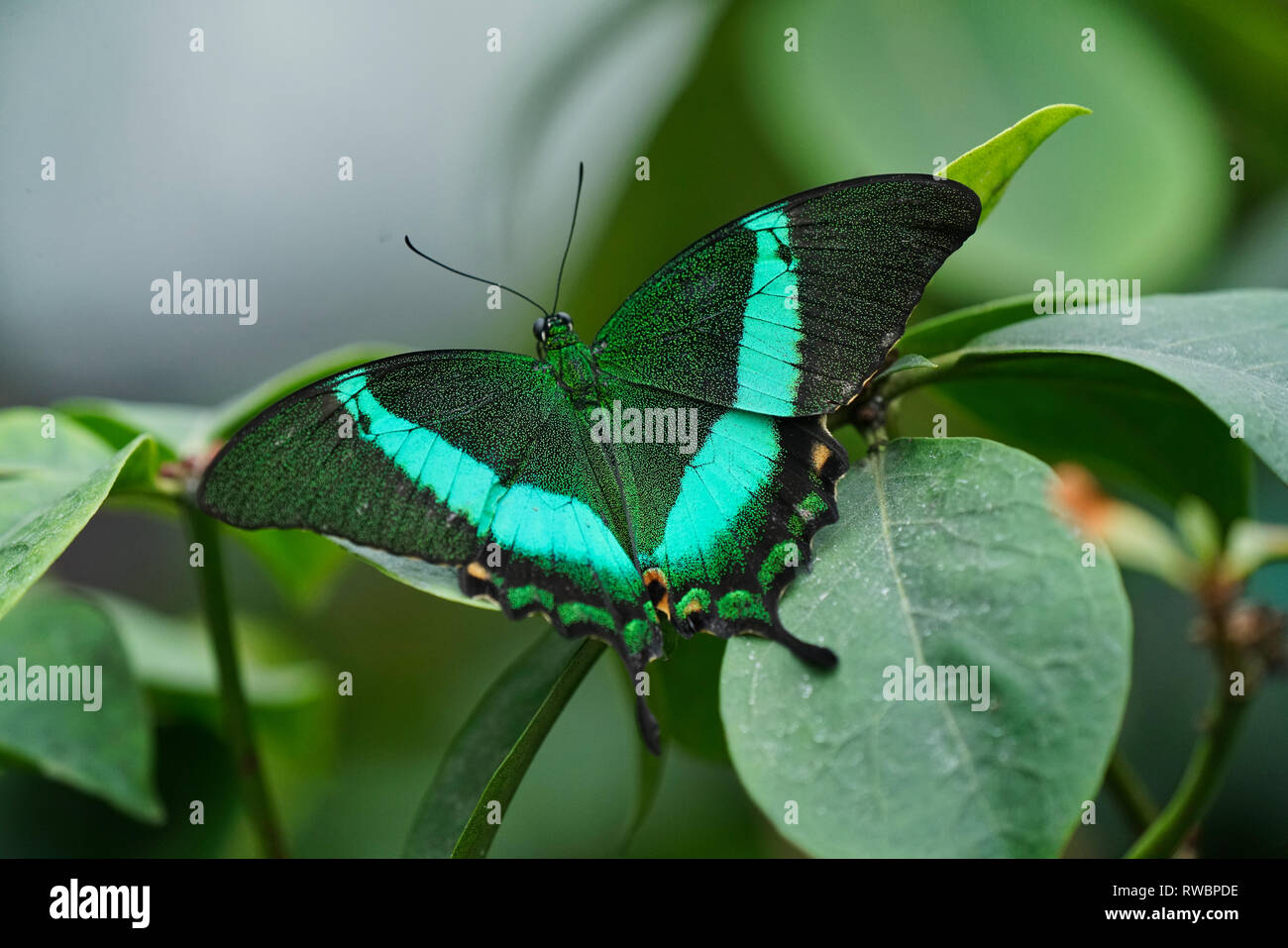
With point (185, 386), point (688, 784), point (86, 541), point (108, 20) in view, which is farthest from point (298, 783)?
point (185, 386)

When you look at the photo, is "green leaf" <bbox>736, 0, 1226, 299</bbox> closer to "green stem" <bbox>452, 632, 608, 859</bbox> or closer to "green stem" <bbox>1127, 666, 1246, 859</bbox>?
"green stem" <bbox>1127, 666, 1246, 859</bbox>

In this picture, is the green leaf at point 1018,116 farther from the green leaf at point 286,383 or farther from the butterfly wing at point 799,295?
the green leaf at point 286,383

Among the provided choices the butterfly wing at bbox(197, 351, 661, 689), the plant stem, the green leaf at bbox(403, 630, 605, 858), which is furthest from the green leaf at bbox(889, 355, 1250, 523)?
the green leaf at bbox(403, 630, 605, 858)

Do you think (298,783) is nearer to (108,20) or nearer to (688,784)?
(688,784)

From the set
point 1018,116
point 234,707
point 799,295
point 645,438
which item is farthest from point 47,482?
point 1018,116
